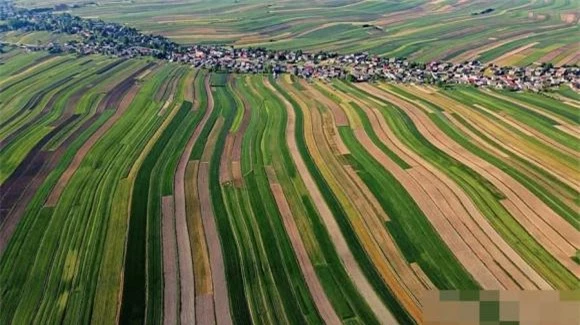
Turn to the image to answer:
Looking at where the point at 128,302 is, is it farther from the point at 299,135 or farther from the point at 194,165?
the point at 299,135

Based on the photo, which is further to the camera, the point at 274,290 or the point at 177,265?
the point at 177,265

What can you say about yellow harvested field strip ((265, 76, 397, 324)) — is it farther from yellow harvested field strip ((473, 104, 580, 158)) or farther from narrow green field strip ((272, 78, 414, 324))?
yellow harvested field strip ((473, 104, 580, 158))

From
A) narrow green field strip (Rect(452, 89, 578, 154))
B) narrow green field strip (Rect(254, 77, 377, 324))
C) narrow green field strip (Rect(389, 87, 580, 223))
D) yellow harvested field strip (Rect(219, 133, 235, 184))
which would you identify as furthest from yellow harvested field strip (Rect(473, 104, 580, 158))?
yellow harvested field strip (Rect(219, 133, 235, 184))

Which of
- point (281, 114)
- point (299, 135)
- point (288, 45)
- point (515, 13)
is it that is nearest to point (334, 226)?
point (299, 135)

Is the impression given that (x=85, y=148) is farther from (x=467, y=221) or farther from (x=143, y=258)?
(x=467, y=221)

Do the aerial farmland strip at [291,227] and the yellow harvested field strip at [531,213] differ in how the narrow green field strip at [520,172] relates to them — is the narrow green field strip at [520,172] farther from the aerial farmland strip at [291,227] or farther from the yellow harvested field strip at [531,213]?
the aerial farmland strip at [291,227]

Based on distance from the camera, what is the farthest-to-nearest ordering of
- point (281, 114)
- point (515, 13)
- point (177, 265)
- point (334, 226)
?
1. point (515, 13)
2. point (281, 114)
3. point (334, 226)
4. point (177, 265)

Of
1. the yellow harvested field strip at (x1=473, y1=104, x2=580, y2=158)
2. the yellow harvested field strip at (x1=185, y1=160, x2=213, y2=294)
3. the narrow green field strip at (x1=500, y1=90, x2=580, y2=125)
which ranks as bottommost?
the narrow green field strip at (x1=500, y1=90, x2=580, y2=125)
